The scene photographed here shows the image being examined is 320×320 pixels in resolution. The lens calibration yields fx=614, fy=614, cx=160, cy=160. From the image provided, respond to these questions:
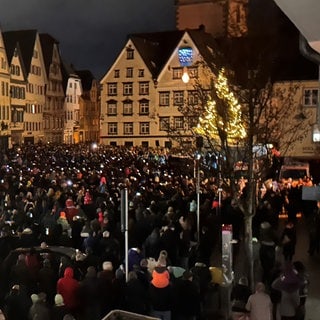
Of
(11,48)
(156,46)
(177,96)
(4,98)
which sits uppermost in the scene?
(156,46)

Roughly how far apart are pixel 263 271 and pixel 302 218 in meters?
10.1

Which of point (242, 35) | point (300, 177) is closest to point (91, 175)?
point (242, 35)

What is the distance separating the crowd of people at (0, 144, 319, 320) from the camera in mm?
10250

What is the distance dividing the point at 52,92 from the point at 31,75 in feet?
19.5

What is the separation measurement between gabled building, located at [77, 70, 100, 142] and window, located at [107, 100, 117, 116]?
18.0m

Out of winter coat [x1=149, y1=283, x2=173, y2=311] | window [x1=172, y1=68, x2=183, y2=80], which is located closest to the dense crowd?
Answer: winter coat [x1=149, y1=283, x2=173, y2=311]

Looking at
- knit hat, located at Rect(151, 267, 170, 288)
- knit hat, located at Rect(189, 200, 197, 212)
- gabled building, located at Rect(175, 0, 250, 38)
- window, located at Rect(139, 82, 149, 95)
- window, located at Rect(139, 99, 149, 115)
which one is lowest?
knit hat, located at Rect(151, 267, 170, 288)

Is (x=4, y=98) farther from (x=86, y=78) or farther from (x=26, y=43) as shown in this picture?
(x=86, y=78)

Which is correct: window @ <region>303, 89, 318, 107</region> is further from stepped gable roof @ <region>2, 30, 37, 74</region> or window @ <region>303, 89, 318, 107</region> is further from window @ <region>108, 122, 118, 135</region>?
stepped gable roof @ <region>2, 30, 37, 74</region>

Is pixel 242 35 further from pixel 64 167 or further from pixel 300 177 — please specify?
pixel 64 167

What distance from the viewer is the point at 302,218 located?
76.0 feet

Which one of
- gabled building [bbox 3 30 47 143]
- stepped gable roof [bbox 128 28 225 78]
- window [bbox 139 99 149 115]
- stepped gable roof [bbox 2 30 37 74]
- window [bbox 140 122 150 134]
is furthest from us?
stepped gable roof [bbox 2 30 37 74]

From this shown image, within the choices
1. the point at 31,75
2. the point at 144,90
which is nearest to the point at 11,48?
the point at 31,75

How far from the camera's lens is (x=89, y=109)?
271ft
